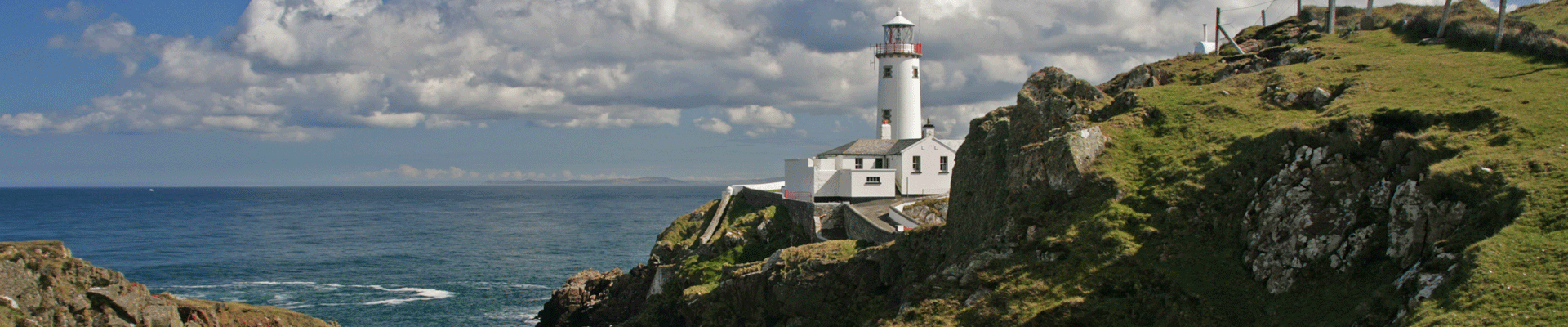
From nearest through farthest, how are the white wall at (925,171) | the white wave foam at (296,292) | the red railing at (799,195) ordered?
the red railing at (799,195), the white wave foam at (296,292), the white wall at (925,171)

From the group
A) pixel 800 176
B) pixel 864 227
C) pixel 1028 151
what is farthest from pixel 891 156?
pixel 1028 151

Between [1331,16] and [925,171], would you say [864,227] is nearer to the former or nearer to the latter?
[925,171]

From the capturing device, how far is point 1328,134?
19.8 metres

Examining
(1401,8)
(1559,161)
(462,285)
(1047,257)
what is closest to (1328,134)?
(1559,161)

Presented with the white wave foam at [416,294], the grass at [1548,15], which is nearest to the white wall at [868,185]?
the white wave foam at [416,294]

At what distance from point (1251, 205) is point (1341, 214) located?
203 cm

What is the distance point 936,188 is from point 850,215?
809 centimetres

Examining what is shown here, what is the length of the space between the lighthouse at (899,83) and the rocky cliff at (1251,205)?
2740 cm

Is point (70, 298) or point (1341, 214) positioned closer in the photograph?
point (1341, 214)

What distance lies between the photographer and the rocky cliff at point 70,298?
22.6 meters

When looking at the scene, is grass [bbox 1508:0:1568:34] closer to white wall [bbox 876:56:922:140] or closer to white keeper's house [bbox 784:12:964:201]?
white keeper's house [bbox 784:12:964:201]

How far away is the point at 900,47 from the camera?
58562 millimetres

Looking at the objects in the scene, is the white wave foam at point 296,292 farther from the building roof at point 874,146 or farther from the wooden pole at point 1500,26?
the wooden pole at point 1500,26

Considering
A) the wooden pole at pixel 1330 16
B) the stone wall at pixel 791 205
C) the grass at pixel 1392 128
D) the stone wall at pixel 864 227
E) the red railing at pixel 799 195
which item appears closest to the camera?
the grass at pixel 1392 128
